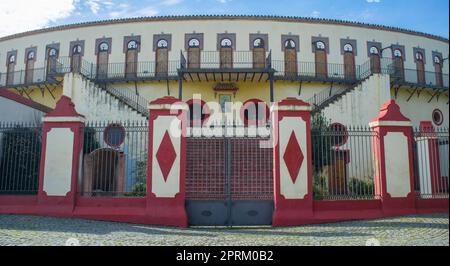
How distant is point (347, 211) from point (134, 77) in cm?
1811

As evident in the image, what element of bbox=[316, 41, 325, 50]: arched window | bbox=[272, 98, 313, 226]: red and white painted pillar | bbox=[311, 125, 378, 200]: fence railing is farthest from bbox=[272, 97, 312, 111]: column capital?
bbox=[316, 41, 325, 50]: arched window

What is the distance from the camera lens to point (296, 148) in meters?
10.5

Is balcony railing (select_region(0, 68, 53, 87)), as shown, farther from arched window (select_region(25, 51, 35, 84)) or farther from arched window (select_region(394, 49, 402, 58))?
arched window (select_region(394, 49, 402, 58))

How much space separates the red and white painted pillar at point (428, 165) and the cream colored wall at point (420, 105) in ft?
48.0

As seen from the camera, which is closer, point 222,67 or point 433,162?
point 433,162

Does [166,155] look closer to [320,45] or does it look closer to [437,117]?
[320,45]

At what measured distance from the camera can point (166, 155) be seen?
1047 cm

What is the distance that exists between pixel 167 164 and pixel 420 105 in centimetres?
2304

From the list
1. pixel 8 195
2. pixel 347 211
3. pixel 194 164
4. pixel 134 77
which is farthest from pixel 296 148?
pixel 134 77

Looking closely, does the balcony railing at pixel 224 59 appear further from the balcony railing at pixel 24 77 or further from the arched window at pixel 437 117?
the arched window at pixel 437 117

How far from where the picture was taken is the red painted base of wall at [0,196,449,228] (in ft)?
33.4

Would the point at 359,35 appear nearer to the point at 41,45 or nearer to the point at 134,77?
the point at 134,77

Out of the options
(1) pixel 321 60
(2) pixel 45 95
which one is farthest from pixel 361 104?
(2) pixel 45 95
